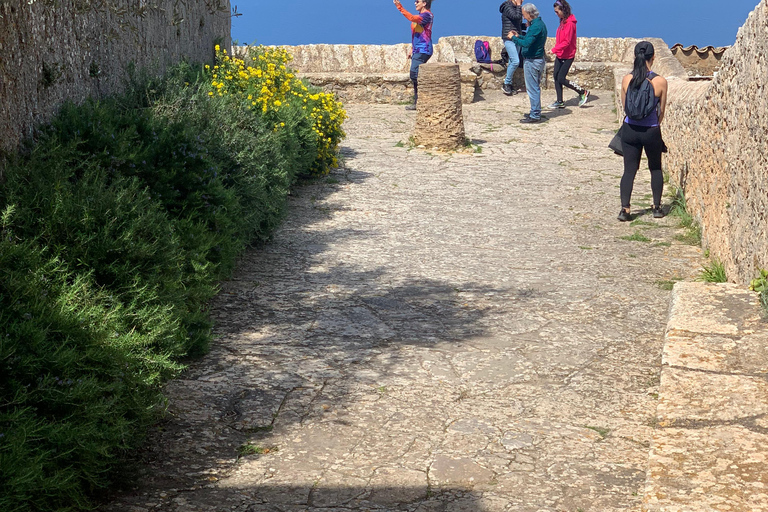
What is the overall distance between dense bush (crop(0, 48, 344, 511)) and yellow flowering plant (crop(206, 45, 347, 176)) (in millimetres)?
1165

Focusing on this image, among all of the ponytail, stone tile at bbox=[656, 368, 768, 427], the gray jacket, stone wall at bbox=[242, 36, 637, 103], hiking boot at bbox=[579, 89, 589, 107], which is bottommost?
stone tile at bbox=[656, 368, 768, 427]

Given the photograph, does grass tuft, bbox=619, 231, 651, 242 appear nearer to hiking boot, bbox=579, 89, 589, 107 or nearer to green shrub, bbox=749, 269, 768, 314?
green shrub, bbox=749, 269, 768, 314

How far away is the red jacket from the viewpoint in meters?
13.8

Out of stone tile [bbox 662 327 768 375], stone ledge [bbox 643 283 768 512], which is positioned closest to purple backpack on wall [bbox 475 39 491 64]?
stone ledge [bbox 643 283 768 512]

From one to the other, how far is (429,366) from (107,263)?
1737mm

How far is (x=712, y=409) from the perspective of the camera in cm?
314

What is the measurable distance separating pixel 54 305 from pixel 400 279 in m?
2.99

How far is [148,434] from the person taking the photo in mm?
3637

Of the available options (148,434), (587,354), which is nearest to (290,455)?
(148,434)

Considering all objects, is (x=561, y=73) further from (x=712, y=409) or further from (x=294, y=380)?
(x=712, y=409)

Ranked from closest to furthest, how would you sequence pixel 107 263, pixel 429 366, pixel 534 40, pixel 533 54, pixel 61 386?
pixel 61 386
pixel 107 263
pixel 429 366
pixel 534 40
pixel 533 54

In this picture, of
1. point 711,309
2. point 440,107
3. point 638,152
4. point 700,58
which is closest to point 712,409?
point 711,309

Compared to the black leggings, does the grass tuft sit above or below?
below

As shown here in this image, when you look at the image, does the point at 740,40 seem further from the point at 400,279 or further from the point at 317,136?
the point at 317,136
